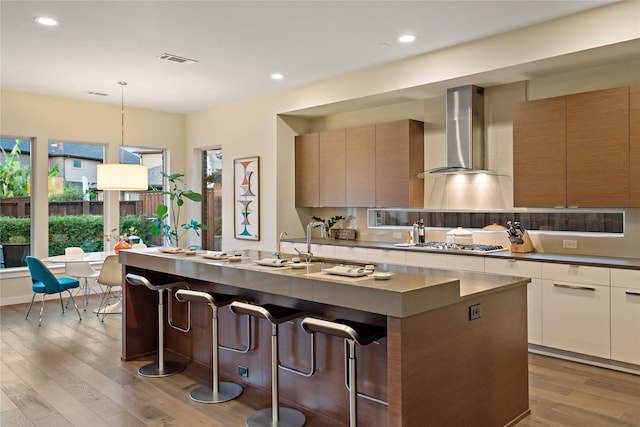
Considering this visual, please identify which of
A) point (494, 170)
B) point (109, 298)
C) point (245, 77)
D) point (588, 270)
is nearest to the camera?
point (588, 270)

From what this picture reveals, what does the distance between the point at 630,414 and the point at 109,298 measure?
6.06m

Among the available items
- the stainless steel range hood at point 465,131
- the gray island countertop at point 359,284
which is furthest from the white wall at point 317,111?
the gray island countertop at point 359,284

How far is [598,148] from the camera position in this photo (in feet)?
13.8

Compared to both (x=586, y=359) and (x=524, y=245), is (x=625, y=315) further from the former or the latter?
(x=524, y=245)

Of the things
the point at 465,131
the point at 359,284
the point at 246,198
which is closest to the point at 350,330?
the point at 359,284

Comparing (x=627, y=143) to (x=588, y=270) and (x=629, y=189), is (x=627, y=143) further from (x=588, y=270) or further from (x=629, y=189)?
(x=588, y=270)

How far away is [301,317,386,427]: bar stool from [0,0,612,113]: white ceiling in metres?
2.55

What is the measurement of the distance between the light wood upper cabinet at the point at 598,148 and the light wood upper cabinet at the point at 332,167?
2776 millimetres

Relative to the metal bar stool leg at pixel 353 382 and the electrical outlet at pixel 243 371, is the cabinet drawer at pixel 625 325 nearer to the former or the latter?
the metal bar stool leg at pixel 353 382

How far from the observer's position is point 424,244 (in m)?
5.57

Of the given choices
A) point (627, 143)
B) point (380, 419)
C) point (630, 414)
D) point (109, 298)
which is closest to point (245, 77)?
point (109, 298)

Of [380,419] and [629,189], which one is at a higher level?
[629,189]

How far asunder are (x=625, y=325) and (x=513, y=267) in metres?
0.97

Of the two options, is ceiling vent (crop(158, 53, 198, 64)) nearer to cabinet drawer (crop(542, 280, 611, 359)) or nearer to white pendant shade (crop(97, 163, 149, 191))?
white pendant shade (crop(97, 163, 149, 191))
